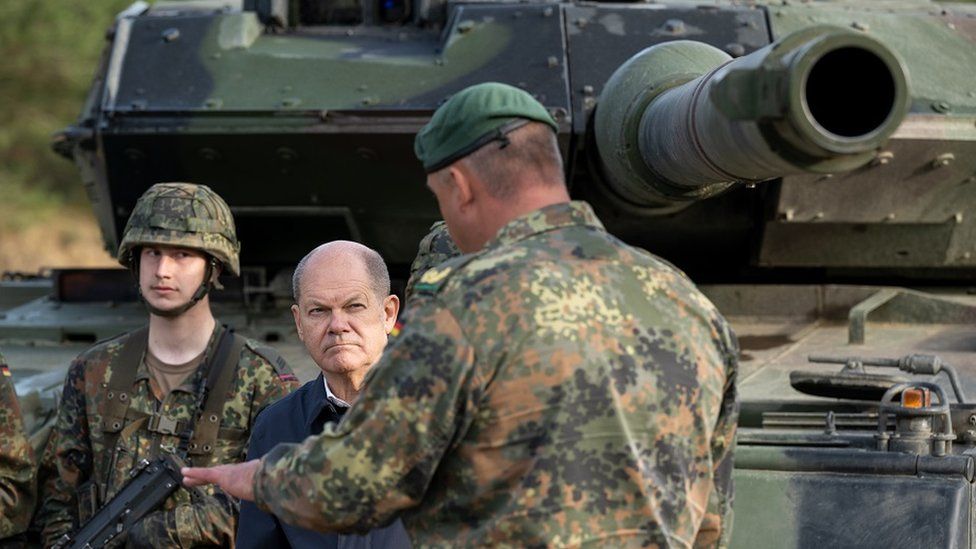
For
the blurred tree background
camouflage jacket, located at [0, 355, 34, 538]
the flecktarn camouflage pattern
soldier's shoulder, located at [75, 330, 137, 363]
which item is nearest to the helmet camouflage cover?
soldier's shoulder, located at [75, 330, 137, 363]

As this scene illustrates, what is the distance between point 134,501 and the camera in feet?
16.0

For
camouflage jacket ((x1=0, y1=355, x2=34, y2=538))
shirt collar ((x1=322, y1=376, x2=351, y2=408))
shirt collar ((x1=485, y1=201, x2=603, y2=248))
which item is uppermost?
shirt collar ((x1=485, y1=201, x2=603, y2=248))

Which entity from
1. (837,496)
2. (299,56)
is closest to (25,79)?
(299,56)

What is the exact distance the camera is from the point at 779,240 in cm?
648

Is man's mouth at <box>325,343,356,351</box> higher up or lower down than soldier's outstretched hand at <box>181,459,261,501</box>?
lower down

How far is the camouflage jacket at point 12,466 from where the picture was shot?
17.2 ft

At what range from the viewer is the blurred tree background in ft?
77.0

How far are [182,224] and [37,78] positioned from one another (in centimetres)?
1981


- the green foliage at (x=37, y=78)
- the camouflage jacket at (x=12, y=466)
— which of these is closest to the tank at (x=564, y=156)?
the camouflage jacket at (x=12, y=466)

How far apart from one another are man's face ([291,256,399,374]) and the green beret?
1.31 metres

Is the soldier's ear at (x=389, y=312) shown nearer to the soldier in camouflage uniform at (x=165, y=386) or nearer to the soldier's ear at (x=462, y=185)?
the soldier in camouflage uniform at (x=165, y=386)

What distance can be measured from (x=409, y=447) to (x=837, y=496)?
6.65ft

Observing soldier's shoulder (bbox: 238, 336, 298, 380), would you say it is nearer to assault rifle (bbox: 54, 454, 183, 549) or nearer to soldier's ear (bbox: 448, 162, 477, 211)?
assault rifle (bbox: 54, 454, 183, 549)

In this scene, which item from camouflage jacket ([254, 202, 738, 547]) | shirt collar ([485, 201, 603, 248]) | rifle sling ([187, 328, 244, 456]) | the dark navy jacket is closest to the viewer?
camouflage jacket ([254, 202, 738, 547])
